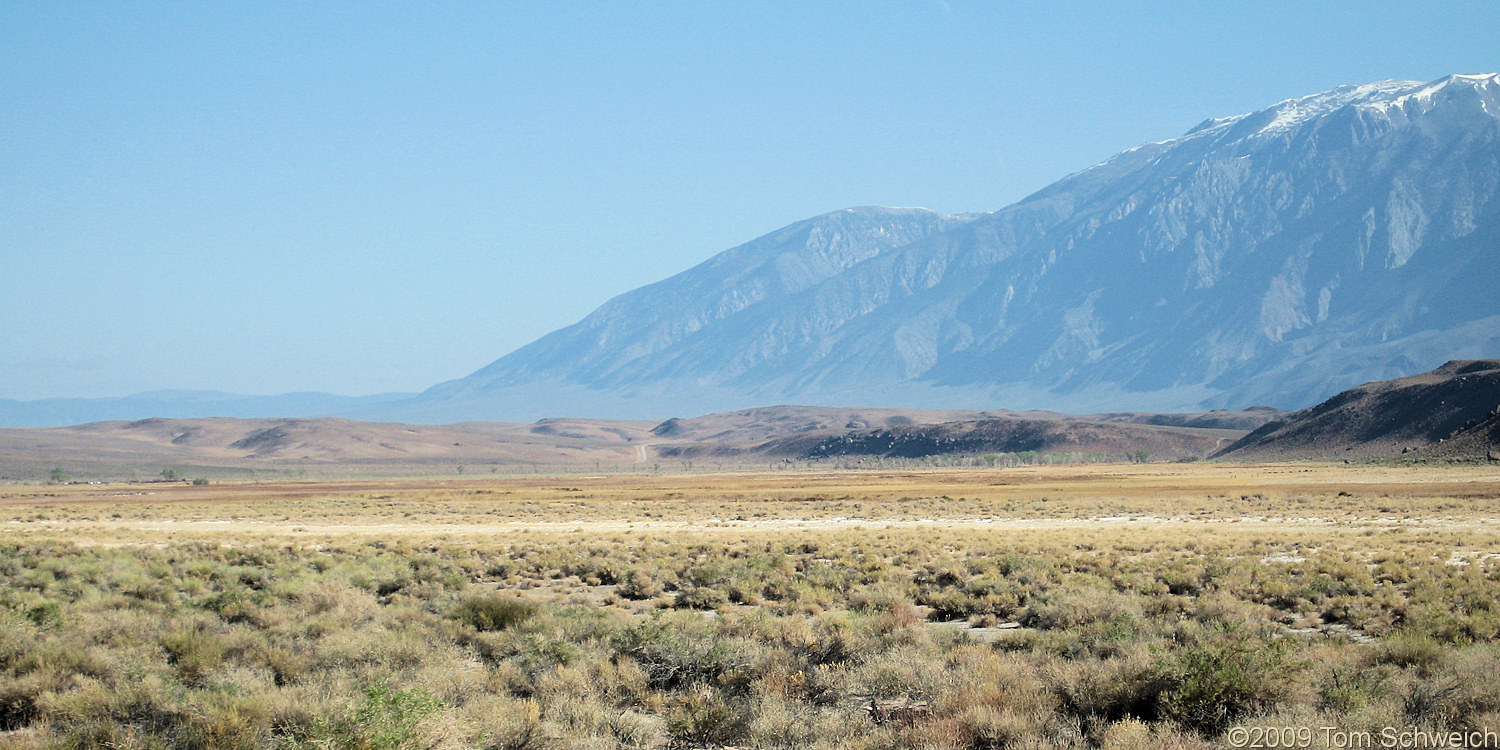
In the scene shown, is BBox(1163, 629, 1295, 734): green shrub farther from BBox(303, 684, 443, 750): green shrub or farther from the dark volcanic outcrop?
the dark volcanic outcrop

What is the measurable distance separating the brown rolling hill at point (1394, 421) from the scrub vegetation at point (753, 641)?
97.9 metres

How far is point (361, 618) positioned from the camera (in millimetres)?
14156

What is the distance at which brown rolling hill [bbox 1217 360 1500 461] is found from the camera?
11331 centimetres

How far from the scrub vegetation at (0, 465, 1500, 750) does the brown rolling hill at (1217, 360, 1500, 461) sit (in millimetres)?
97856

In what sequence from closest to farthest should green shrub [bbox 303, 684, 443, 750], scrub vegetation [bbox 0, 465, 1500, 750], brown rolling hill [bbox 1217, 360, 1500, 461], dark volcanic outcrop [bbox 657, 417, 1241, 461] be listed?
green shrub [bbox 303, 684, 443, 750] < scrub vegetation [bbox 0, 465, 1500, 750] < brown rolling hill [bbox 1217, 360, 1500, 461] < dark volcanic outcrop [bbox 657, 417, 1241, 461]

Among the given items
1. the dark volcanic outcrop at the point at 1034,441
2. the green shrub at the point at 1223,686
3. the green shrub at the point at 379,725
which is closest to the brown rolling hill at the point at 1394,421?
the dark volcanic outcrop at the point at 1034,441

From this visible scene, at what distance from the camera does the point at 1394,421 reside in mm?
125000

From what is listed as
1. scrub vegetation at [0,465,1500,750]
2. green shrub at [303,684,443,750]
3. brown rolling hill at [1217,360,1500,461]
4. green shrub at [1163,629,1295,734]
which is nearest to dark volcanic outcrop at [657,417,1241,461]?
brown rolling hill at [1217,360,1500,461]

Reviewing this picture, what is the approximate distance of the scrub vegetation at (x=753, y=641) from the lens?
26.7ft

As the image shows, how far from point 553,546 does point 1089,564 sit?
13923 mm

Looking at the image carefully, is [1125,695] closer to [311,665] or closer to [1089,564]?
[311,665]

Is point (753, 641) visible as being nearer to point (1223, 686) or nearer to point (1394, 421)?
point (1223, 686)

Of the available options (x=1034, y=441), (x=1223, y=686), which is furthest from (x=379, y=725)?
(x=1034, y=441)

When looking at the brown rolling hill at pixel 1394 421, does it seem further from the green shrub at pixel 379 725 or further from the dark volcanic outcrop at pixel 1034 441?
the green shrub at pixel 379 725
